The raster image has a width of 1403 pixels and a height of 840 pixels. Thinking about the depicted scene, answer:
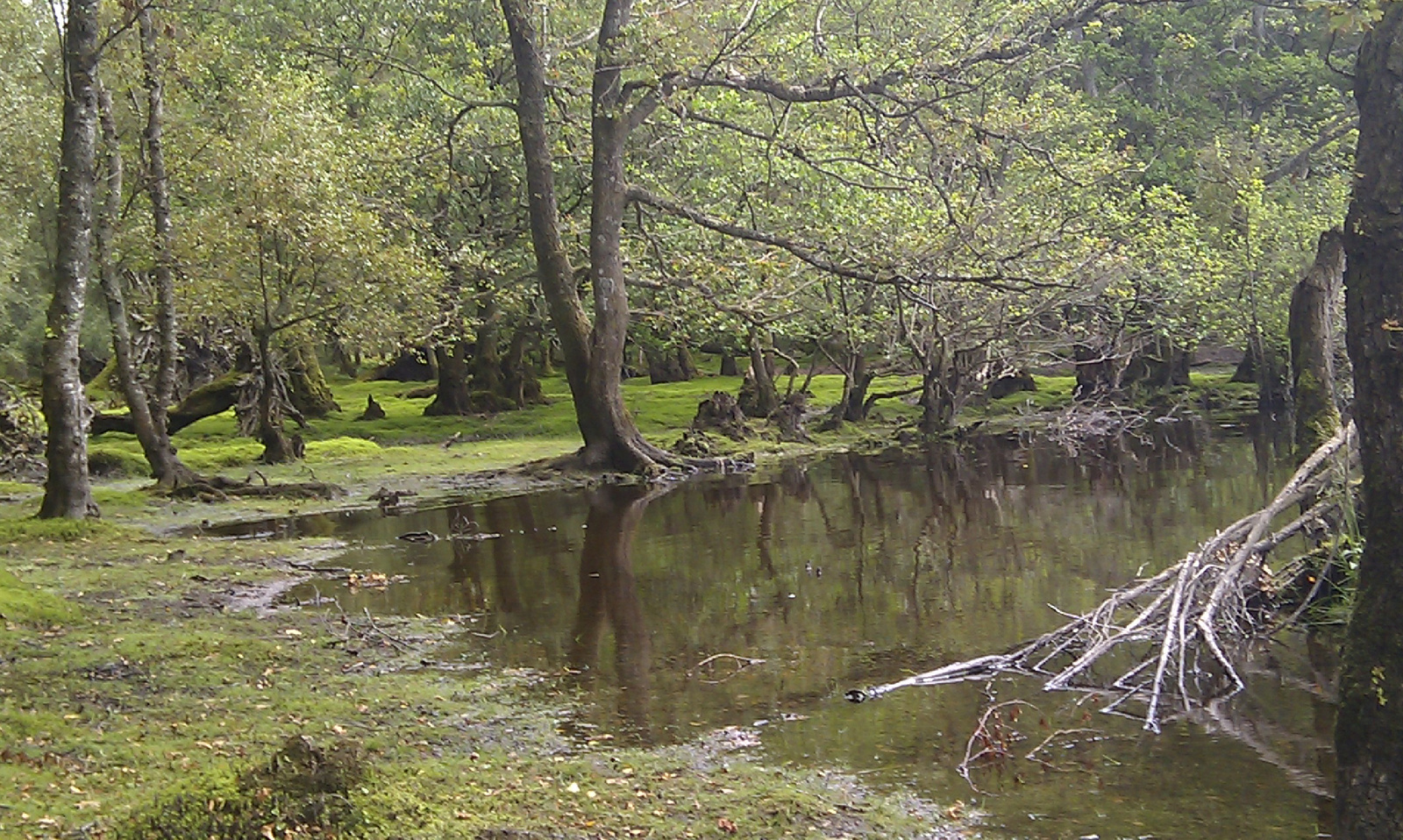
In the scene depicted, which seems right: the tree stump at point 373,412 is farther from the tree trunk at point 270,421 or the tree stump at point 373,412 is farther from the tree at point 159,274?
the tree at point 159,274

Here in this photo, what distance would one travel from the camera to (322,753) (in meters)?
5.38

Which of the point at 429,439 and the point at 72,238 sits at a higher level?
the point at 72,238

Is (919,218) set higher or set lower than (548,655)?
higher

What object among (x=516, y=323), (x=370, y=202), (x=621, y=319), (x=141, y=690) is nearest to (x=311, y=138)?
(x=370, y=202)

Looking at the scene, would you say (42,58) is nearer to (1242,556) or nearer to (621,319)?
(621,319)

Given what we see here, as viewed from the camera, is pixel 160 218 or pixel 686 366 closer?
pixel 160 218

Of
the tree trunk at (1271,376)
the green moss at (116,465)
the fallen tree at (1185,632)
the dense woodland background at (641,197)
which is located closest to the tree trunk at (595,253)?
the dense woodland background at (641,197)

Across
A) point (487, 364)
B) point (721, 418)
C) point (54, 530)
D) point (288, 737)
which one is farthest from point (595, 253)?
point (288, 737)

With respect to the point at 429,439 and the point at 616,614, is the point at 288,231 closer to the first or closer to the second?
the point at 429,439

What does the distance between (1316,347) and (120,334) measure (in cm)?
1639

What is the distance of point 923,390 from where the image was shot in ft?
111

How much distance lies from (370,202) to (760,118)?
26.6 ft

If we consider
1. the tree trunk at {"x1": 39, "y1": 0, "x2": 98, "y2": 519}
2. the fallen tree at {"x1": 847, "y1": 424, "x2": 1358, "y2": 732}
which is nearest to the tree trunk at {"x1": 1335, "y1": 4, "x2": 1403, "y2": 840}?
the fallen tree at {"x1": 847, "y1": 424, "x2": 1358, "y2": 732}

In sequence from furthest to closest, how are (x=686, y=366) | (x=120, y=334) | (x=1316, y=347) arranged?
(x=686, y=366), (x=120, y=334), (x=1316, y=347)
